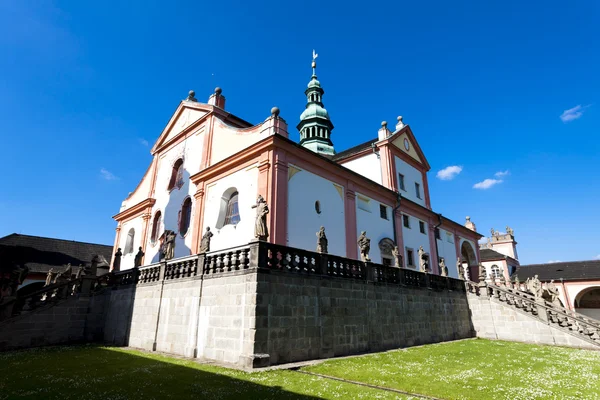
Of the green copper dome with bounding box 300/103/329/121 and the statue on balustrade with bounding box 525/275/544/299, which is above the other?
the green copper dome with bounding box 300/103/329/121

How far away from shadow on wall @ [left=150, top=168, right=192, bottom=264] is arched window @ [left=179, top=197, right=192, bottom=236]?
83 millimetres

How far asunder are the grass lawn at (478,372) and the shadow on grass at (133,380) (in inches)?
83.8

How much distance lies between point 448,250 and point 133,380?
28.8m

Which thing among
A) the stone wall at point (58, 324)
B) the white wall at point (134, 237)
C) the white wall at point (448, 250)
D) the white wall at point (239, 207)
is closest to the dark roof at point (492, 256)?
the white wall at point (448, 250)

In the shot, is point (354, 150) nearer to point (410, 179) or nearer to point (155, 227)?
point (410, 179)

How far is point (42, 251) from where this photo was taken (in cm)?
3444

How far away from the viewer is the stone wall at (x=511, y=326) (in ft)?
53.5

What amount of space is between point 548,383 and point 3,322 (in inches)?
727

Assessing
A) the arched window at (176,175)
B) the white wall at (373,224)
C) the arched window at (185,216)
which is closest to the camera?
the white wall at (373,224)

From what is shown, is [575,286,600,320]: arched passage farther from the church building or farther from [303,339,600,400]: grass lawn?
[303,339,600,400]: grass lawn

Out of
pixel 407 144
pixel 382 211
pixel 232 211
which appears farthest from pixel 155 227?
pixel 407 144

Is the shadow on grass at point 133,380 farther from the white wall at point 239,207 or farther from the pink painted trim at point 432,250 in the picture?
the pink painted trim at point 432,250

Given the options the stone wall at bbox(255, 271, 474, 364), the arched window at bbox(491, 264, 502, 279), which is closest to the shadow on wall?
the stone wall at bbox(255, 271, 474, 364)

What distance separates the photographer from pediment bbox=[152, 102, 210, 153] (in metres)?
23.3
